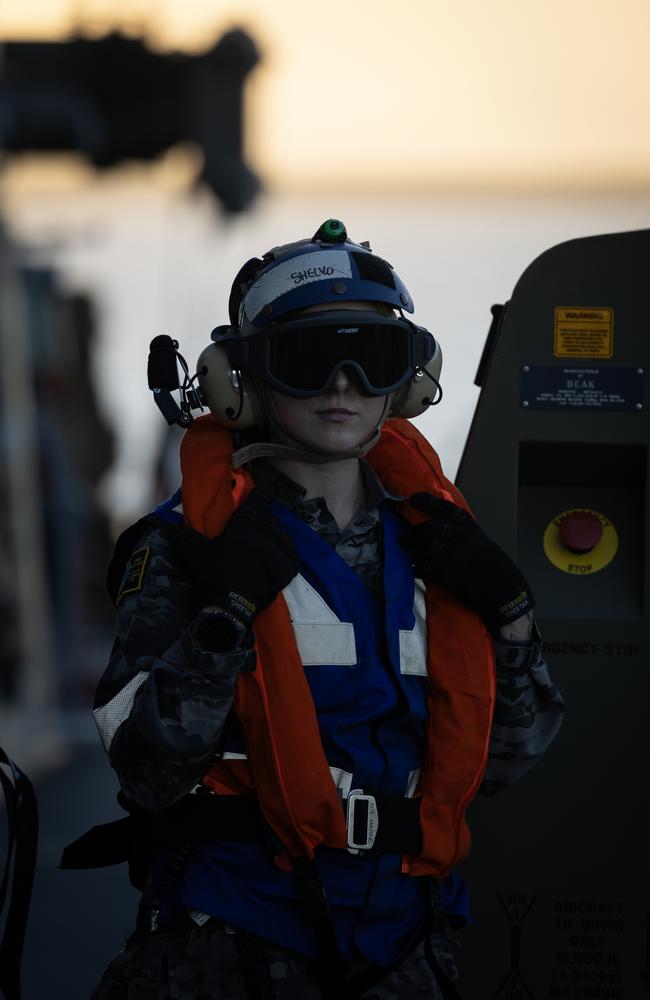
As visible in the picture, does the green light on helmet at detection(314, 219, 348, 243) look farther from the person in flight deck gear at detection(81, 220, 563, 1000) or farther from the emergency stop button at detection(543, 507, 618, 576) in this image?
the emergency stop button at detection(543, 507, 618, 576)

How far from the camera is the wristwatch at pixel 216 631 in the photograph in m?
2.04

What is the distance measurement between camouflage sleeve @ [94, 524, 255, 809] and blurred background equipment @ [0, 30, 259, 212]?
44.2 ft

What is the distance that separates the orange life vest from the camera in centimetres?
→ 213

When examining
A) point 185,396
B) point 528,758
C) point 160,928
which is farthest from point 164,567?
point 528,758

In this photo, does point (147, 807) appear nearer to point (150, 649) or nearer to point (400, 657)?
point (150, 649)

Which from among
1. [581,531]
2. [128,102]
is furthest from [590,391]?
[128,102]

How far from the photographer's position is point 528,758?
243 centimetres

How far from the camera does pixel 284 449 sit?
2.36 m

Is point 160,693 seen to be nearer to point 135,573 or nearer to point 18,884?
point 135,573

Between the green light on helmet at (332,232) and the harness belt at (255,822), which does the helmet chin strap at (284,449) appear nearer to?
the green light on helmet at (332,232)

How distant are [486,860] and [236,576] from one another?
52.2 inches

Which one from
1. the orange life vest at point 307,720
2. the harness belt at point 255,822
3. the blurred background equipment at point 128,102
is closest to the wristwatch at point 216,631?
the orange life vest at point 307,720

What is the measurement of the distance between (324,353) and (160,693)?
602mm

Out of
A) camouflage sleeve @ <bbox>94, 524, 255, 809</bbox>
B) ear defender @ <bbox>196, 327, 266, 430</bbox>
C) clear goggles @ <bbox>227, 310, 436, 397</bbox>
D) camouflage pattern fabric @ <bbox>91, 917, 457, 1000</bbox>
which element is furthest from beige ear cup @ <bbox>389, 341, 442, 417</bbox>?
camouflage pattern fabric @ <bbox>91, 917, 457, 1000</bbox>
